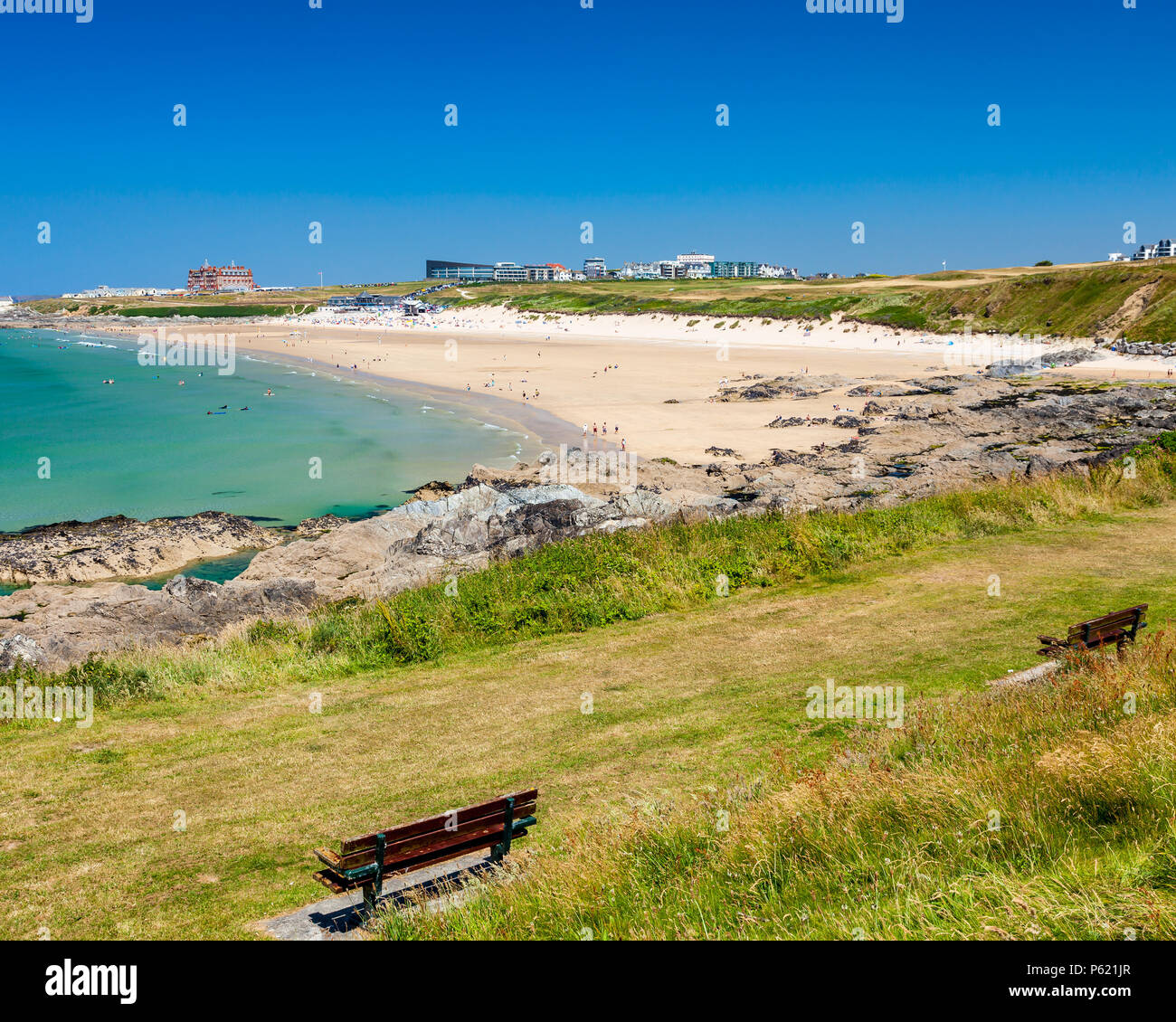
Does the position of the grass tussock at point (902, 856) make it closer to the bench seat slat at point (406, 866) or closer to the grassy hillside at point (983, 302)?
the bench seat slat at point (406, 866)

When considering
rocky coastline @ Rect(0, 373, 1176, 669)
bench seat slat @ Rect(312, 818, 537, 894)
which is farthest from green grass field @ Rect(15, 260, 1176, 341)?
bench seat slat @ Rect(312, 818, 537, 894)

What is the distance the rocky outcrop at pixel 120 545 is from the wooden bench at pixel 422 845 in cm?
2184

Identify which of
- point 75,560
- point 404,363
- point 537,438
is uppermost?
point 404,363

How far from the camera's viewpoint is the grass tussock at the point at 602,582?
527 inches

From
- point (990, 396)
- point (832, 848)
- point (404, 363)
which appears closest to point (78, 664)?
point (832, 848)

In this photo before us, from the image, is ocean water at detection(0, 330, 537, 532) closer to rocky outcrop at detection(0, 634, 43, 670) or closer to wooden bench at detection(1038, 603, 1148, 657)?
rocky outcrop at detection(0, 634, 43, 670)

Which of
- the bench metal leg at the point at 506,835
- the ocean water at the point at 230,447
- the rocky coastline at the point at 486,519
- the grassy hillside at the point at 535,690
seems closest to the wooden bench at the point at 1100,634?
the grassy hillside at the point at 535,690

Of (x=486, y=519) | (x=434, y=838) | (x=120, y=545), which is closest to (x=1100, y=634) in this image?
(x=434, y=838)

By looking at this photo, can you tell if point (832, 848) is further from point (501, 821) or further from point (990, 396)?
point (990, 396)

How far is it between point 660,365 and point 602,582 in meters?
58.7

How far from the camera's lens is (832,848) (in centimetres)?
594

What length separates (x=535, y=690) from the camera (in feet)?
38.9

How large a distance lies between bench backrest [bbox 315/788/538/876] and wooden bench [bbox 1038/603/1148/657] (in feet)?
22.2
